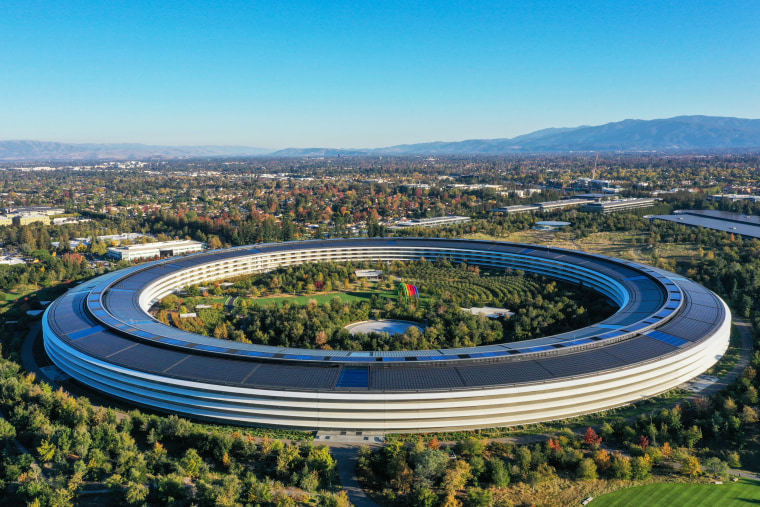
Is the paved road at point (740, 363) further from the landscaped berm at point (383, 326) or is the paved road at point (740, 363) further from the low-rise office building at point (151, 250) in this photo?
the low-rise office building at point (151, 250)

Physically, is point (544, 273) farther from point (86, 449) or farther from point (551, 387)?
point (86, 449)

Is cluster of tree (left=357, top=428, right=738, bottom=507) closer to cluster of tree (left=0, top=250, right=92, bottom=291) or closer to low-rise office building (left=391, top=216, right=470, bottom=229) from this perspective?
cluster of tree (left=0, top=250, right=92, bottom=291)

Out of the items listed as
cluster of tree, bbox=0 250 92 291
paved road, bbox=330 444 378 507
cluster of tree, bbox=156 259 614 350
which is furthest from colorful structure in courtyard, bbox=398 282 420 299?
cluster of tree, bbox=0 250 92 291

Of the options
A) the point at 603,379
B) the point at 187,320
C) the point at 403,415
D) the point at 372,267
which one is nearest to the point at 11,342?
the point at 187,320

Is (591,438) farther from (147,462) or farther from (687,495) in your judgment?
(147,462)

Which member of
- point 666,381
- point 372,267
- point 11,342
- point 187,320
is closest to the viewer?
point 666,381
